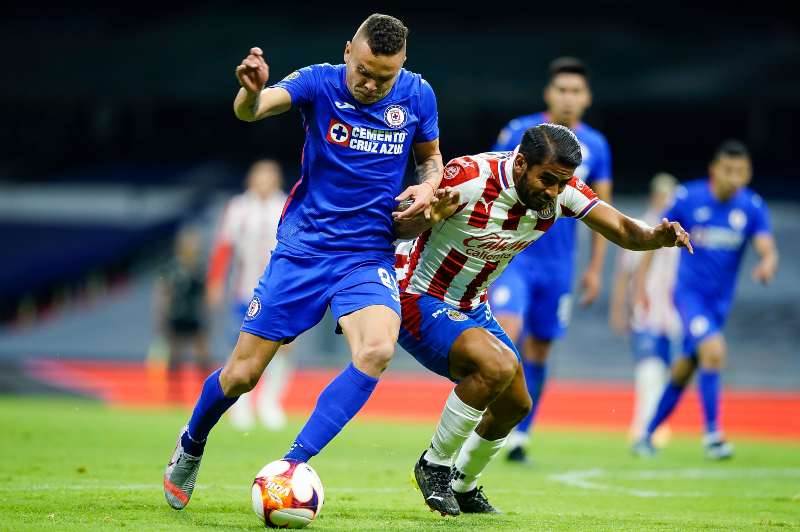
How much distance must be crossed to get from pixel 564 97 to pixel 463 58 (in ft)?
72.1

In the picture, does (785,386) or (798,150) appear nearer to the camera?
(785,386)

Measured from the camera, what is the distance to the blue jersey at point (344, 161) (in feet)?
18.1

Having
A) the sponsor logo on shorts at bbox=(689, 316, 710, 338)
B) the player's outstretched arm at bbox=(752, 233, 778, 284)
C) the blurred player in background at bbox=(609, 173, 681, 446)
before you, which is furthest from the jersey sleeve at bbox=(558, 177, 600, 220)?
the blurred player in background at bbox=(609, 173, 681, 446)

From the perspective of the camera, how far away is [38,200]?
2883 cm

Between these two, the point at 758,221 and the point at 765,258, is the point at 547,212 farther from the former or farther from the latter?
the point at 758,221

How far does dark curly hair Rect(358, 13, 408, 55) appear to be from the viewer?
17.2ft

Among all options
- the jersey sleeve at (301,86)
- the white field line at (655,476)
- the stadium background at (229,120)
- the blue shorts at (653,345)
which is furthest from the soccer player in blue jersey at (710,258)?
the stadium background at (229,120)

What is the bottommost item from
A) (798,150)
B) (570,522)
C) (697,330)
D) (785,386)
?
(785,386)

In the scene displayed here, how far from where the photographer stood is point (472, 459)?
5918mm

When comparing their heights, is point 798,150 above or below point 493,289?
below

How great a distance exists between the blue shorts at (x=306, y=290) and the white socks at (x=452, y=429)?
0.64 m

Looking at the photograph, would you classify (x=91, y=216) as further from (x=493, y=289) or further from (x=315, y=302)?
(x=315, y=302)

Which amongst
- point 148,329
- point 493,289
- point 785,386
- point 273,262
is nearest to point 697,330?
point 493,289

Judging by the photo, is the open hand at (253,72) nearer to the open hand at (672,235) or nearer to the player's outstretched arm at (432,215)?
the player's outstretched arm at (432,215)
